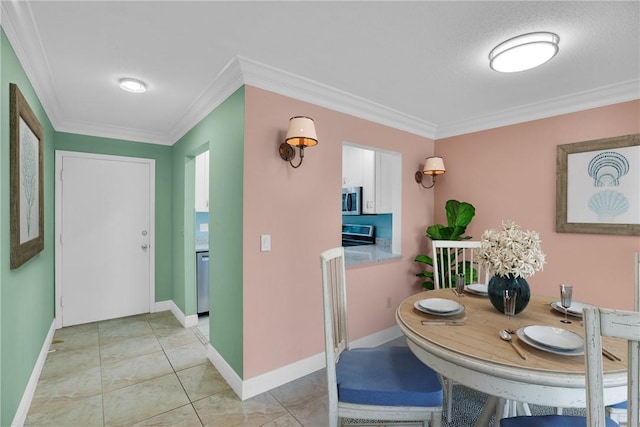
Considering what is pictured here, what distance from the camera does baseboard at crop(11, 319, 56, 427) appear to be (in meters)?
1.76

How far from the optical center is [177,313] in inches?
144

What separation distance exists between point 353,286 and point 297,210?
0.97m

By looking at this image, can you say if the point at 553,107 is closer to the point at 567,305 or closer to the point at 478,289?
the point at 478,289

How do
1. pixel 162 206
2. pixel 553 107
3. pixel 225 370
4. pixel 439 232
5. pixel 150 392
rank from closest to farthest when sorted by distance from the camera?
pixel 150 392
pixel 225 370
pixel 553 107
pixel 439 232
pixel 162 206

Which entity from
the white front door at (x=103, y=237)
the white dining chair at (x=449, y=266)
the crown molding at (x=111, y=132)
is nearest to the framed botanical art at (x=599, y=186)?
the white dining chair at (x=449, y=266)

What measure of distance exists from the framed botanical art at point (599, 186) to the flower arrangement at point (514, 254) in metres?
1.60

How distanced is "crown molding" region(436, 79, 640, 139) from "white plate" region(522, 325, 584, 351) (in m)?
2.31

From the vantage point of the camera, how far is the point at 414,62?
2.04 meters

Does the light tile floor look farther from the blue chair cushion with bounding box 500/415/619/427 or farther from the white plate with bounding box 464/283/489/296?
the white plate with bounding box 464/283/489/296

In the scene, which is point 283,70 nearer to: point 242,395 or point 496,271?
point 496,271

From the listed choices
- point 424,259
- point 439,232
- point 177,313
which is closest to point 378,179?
point 439,232

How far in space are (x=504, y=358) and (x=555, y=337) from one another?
0.98 feet

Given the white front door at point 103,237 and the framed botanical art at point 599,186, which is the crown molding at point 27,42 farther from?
the framed botanical art at point 599,186

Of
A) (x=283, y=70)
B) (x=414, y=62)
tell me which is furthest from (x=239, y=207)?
(x=414, y=62)
